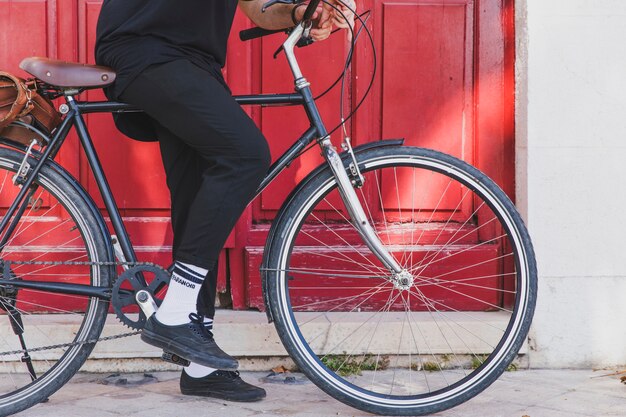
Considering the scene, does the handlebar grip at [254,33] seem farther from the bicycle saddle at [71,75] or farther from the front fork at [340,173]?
the bicycle saddle at [71,75]

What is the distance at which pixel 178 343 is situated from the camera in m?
3.14

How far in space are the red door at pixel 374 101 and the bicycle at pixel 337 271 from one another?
0.70 ft

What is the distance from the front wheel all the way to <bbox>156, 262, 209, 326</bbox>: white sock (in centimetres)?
25

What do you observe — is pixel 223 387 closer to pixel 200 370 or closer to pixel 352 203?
pixel 200 370

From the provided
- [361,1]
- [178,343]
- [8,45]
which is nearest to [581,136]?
[361,1]

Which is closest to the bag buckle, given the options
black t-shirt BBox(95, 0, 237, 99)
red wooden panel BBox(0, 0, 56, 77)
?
black t-shirt BBox(95, 0, 237, 99)

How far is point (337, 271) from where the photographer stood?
403 cm

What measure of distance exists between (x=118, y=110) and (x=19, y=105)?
13.1 inches

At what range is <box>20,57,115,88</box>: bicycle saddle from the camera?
3129 millimetres

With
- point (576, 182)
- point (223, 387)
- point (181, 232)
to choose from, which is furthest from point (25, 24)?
point (576, 182)

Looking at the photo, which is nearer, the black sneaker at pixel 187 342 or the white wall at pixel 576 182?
the black sneaker at pixel 187 342

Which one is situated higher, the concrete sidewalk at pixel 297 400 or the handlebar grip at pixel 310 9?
the handlebar grip at pixel 310 9

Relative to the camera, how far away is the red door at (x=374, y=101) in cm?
414

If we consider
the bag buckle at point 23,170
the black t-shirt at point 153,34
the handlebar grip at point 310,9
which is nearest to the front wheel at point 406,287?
the handlebar grip at point 310,9
